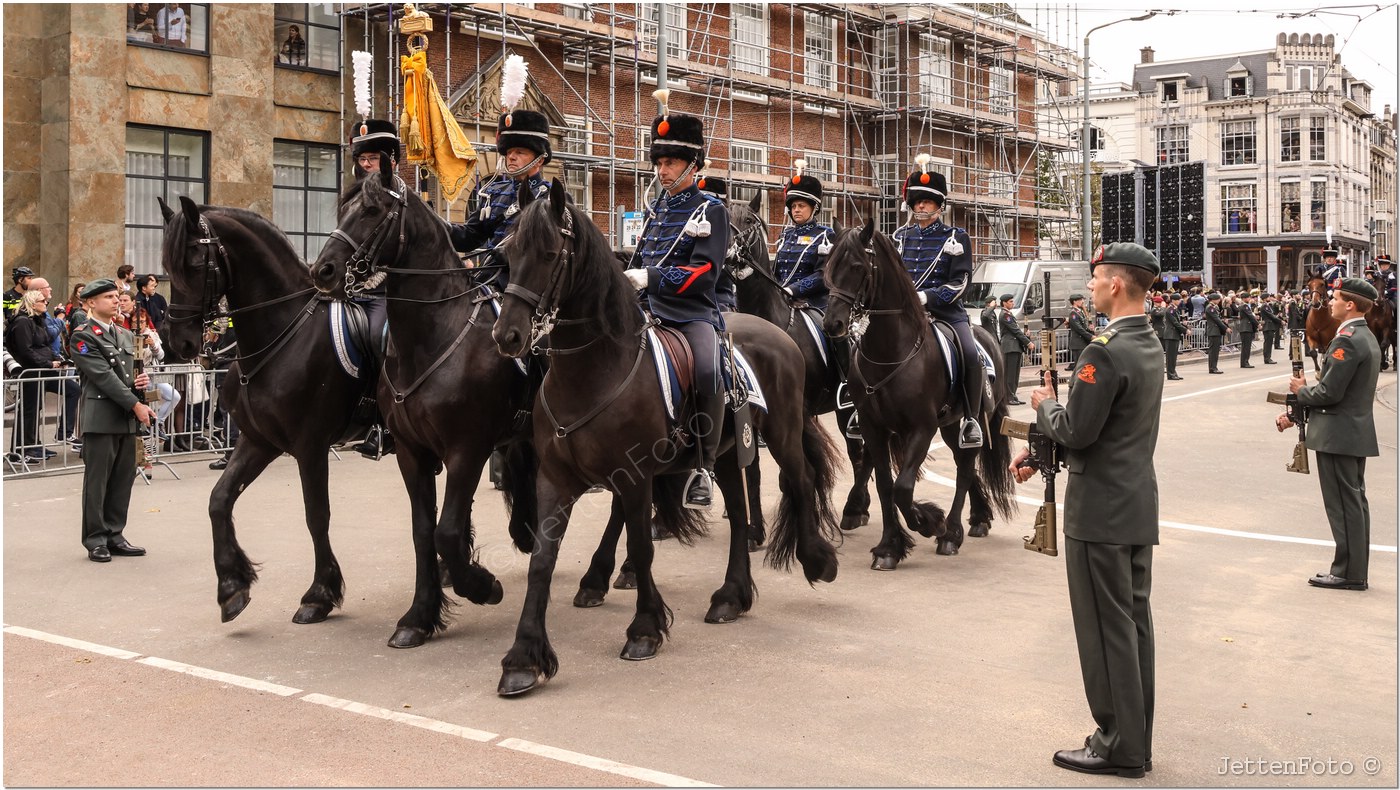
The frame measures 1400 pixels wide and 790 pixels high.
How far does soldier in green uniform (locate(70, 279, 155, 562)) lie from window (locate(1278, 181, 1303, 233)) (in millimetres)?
70849

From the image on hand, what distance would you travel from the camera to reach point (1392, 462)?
14906mm

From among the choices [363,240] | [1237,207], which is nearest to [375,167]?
[363,240]

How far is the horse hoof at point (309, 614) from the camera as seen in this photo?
7285 millimetres

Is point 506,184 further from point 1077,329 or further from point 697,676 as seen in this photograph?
point 1077,329

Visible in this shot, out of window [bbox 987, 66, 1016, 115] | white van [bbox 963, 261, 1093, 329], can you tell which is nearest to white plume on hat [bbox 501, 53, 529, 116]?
white van [bbox 963, 261, 1093, 329]

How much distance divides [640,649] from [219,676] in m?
2.07

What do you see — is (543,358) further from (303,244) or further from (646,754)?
(303,244)

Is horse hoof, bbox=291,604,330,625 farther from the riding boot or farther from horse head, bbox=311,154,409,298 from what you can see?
the riding boot

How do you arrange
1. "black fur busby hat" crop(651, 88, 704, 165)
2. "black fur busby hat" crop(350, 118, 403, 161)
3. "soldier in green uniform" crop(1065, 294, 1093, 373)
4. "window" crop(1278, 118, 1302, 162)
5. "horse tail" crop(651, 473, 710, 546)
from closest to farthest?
"black fur busby hat" crop(651, 88, 704, 165)
"black fur busby hat" crop(350, 118, 403, 161)
"horse tail" crop(651, 473, 710, 546)
"soldier in green uniform" crop(1065, 294, 1093, 373)
"window" crop(1278, 118, 1302, 162)

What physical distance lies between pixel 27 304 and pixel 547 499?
10.4 metres

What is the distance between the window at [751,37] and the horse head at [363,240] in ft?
88.1

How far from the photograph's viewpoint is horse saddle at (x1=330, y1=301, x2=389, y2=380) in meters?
7.48

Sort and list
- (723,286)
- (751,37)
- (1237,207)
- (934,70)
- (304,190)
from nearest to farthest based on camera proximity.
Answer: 1. (723,286)
2. (304,190)
3. (751,37)
4. (934,70)
5. (1237,207)

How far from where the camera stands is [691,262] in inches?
275
